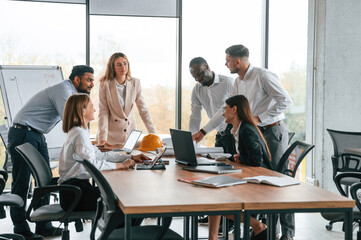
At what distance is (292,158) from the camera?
413cm

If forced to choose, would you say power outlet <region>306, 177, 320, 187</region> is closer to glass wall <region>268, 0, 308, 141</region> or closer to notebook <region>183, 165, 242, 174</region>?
glass wall <region>268, 0, 308, 141</region>

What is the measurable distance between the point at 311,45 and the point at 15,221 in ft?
14.2

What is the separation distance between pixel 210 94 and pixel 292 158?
144cm

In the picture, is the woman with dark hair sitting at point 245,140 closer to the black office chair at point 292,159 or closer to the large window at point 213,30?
the black office chair at point 292,159

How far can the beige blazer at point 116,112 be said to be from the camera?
539cm

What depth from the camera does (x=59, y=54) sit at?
6176mm

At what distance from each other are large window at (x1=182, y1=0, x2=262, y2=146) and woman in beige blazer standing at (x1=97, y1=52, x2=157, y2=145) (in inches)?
46.7

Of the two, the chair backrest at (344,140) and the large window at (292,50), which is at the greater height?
the large window at (292,50)

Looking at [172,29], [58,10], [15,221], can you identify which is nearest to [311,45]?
[172,29]

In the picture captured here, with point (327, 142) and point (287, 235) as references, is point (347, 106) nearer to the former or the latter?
point (327, 142)

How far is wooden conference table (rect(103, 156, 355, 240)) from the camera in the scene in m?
2.35

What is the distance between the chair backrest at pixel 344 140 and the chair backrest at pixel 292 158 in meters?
1.27

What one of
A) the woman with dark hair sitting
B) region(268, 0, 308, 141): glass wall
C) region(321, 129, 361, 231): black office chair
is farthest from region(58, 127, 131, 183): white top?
region(268, 0, 308, 141): glass wall

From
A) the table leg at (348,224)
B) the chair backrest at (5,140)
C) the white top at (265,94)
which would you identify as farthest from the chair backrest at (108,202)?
the chair backrest at (5,140)
